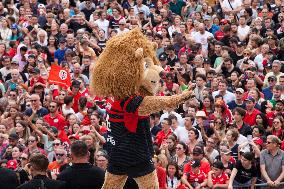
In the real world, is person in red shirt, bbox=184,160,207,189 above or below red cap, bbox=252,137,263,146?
below

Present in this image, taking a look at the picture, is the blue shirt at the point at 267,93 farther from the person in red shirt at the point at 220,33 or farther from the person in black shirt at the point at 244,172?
the person in black shirt at the point at 244,172

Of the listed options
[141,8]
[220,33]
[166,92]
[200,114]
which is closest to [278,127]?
[200,114]

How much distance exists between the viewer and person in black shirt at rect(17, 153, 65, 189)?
1176 centimetres

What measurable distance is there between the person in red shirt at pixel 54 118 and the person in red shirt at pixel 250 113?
119 inches

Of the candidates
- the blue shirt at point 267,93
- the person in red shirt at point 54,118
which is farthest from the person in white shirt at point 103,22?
the blue shirt at point 267,93

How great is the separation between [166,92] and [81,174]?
7.34 meters

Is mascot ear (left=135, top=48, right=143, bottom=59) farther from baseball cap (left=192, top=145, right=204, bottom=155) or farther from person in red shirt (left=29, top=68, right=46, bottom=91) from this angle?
person in red shirt (left=29, top=68, right=46, bottom=91)

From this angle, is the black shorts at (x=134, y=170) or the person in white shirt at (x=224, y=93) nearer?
the black shorts at (x=134, y=170)

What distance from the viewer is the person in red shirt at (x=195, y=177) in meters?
15.8

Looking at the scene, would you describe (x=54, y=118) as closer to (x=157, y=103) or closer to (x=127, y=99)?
(x=127, y=99)

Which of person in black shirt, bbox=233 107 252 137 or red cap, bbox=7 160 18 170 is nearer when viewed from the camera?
red cap, bbox=7 160 18 170

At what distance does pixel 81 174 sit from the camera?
1199 centimetres

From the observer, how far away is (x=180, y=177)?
51.8 ft

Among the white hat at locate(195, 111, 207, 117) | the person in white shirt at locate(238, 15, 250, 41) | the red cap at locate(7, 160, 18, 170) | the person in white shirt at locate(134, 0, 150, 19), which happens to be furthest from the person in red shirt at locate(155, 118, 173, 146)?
the person in white shirt at locate(134, 0, 150, 19)
